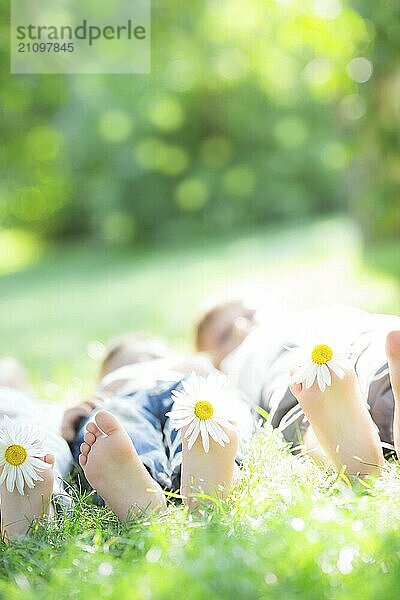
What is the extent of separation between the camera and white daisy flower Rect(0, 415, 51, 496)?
1362mm

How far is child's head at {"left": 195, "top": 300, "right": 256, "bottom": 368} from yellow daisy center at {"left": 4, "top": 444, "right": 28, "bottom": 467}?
101 cm

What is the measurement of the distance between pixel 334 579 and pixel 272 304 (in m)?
1.38

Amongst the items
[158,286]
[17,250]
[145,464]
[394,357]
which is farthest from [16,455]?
[17,250]

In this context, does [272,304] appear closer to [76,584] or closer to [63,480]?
[63,480]

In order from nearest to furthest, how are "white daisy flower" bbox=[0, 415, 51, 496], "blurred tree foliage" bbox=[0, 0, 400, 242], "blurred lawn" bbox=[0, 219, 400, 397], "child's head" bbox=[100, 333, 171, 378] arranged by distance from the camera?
"white daisy flower" bbox=[0, 415, 51, 496] → "child's head" bbox=[100, 333, 171, 378] → "blurred lawn" bbox=[0, 219, 400, 397] → "blurred tree foliage" bbox=[0, 0, 400, 242]

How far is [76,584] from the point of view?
114cm

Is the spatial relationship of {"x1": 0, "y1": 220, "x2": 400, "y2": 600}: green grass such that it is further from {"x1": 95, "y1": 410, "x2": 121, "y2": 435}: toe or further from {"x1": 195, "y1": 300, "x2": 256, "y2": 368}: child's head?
{"x1": 195, "y1": 300, "x2": 256, "y2": 368}: child's head

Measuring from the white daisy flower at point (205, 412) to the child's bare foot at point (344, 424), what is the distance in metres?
0.12

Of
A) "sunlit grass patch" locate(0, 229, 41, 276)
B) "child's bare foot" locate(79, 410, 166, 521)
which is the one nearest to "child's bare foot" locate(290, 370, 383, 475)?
"child's bare foot" locate(79, 410, 166, 521)

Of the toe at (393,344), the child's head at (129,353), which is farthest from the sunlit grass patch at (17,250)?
the toe at (393,344)

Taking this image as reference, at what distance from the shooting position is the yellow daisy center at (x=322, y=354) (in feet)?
4.65

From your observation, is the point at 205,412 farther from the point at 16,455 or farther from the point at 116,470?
the point at 16,455

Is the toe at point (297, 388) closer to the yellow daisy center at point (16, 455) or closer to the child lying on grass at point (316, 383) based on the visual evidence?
the child lying on grass at point (316, 383)

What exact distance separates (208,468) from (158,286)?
14.1ft
